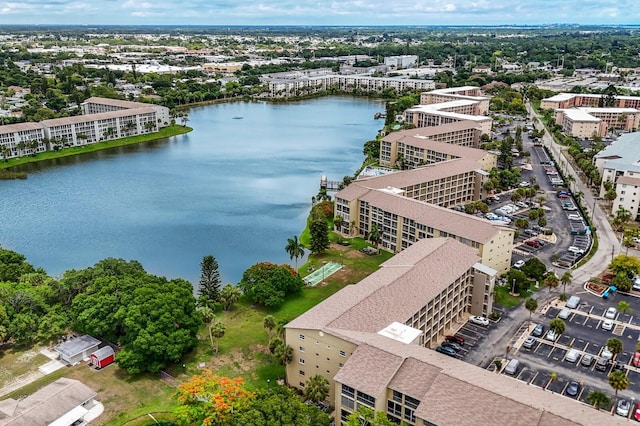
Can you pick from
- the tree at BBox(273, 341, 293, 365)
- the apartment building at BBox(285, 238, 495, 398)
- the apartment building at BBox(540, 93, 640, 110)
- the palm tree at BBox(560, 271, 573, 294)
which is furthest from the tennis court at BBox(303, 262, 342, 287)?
the apartment building at BBox(540, 93, 640, 110)

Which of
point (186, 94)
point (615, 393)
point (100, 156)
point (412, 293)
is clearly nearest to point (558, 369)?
point (615, 393)

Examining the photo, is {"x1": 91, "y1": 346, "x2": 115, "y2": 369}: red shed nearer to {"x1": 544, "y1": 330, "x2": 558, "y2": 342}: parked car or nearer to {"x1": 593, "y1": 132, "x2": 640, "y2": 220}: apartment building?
{"x1": 544, "y1": 330, "x2": 558, "y2": 342}: parked car

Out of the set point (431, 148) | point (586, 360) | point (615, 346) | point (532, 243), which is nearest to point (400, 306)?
point (586, 360)

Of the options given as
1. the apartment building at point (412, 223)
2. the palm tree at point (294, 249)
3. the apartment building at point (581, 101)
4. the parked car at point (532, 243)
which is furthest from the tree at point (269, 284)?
the apartment building at point (581, 101)

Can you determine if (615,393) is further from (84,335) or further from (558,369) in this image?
(84,335)

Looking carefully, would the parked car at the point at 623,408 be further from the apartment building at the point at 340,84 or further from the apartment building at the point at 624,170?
the apartment building at the point at 340,84

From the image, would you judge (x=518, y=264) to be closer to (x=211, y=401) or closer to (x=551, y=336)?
(x=551, y=336)
